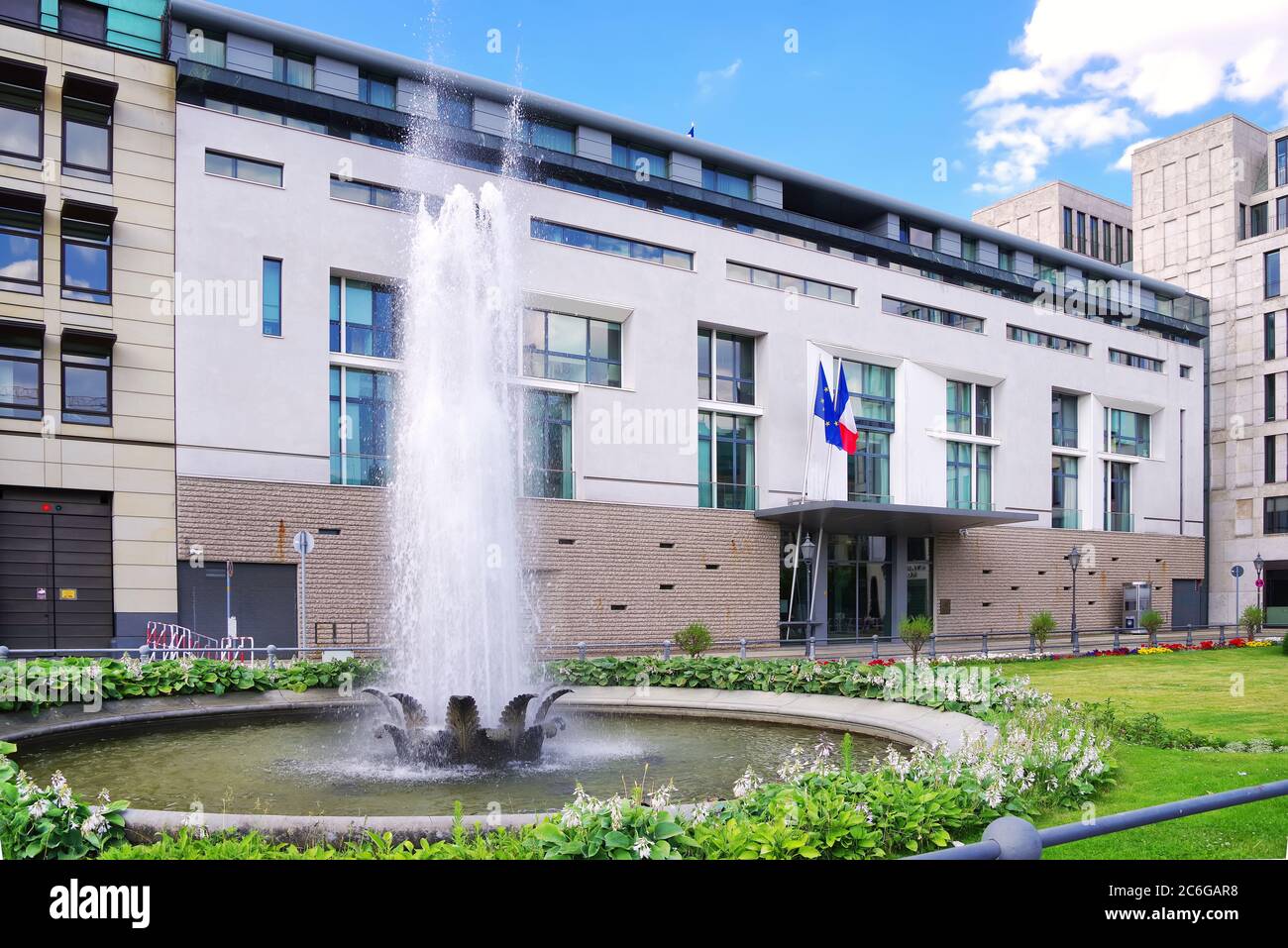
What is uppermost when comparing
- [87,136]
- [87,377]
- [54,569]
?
[87,136]

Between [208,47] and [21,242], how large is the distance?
7.93 metres

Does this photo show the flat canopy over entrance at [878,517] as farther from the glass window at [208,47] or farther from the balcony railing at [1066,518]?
the glass window at [208,47]

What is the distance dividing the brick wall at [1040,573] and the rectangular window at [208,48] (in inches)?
1293

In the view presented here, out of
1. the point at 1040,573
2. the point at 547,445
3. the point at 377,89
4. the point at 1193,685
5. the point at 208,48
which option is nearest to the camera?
the point at 1193,685

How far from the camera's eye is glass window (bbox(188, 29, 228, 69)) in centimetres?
2845

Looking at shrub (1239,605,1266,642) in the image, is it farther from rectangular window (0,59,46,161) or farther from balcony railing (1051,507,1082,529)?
rectangular window (0,59,46,161)

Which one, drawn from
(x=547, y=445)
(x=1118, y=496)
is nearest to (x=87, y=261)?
(x=547, y=445)

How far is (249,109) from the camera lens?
29094mm

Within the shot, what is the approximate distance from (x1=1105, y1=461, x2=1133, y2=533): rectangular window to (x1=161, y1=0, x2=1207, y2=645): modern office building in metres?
0.21

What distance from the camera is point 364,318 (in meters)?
29.9

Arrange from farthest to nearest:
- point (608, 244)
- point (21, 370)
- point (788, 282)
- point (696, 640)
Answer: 1. point (788, 282)
2. point (608, 244)
3. point (696, 640)
4. point (21, 370)

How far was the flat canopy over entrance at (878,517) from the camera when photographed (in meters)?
34.8

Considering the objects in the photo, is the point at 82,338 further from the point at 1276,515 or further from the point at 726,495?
the point at 1276,515
